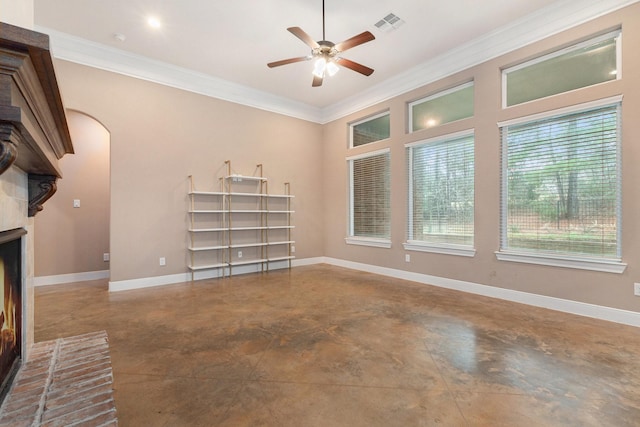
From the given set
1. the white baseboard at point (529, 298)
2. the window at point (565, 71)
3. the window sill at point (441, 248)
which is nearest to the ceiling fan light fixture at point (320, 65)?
the window at point (565, 71)

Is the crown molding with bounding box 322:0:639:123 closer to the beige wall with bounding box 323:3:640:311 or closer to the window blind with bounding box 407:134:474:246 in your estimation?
the beige wall with bounding box 323:3:640:311

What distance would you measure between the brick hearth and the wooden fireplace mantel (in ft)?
3.97

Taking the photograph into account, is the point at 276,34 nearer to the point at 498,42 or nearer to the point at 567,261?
the point at 498,42

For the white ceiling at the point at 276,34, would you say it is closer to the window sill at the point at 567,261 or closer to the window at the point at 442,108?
the window at the point at 442,108

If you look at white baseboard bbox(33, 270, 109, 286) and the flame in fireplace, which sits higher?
the flame in fireplace

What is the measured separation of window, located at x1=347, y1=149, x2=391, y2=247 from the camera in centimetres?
564

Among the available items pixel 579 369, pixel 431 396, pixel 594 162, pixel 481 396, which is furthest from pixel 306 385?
pixel 594 162

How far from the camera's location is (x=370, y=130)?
19.7 feet

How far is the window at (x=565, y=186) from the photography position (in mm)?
3207

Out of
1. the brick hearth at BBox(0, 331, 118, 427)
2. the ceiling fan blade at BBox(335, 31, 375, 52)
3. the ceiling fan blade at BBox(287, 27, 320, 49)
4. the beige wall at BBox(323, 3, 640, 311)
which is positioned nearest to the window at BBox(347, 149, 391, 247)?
the beige wall at BBox(323, 3, 640, 311)

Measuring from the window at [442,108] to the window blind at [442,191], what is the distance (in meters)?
0.34

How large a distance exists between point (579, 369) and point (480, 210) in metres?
2.37

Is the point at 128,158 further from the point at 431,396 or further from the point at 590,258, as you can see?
the point at 590,258

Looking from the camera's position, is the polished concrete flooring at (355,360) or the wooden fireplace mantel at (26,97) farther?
the polished concrete flooring at (355,360)
